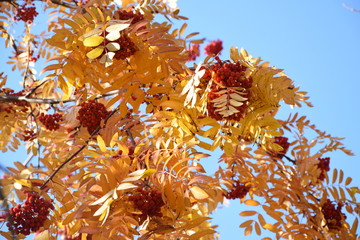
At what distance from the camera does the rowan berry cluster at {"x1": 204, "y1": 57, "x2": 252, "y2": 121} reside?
174 centimetres

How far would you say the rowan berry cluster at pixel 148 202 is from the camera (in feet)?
5.61

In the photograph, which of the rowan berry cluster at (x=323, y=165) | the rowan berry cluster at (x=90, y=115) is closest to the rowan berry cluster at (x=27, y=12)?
the rowan berry cluster at (x=90, y=115)

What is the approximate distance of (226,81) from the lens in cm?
175

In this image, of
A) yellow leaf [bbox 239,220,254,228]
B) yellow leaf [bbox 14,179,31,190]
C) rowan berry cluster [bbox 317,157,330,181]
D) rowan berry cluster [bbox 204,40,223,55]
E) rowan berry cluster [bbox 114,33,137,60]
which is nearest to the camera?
rowan berry cluster [bbox 114,33,137,60]

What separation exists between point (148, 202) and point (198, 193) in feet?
0.70

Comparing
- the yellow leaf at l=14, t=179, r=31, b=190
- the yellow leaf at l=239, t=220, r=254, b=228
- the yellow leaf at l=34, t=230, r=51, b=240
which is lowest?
the yellow leaf at l=34, t=230, r=51, b=240

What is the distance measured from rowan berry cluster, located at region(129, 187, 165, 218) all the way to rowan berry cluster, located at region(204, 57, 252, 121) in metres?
0.41

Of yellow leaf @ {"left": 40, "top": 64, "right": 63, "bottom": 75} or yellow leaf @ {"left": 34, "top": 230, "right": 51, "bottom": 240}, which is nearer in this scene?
yellow leaf @ {"left": 40, "top": 64, "right": 63, "bottom": 75}

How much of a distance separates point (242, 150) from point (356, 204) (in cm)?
92

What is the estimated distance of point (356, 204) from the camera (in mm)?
3092

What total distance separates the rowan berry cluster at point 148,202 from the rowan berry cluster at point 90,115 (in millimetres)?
→ 932

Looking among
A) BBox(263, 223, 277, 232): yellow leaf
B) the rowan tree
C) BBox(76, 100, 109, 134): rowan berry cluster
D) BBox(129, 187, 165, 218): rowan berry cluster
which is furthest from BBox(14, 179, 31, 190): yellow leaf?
BBox(263, 223, 277, 232): yellow leaf

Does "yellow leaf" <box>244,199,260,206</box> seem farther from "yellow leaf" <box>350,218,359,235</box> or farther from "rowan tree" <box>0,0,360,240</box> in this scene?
"yellow leaf" <box>350,218,359,235</box>

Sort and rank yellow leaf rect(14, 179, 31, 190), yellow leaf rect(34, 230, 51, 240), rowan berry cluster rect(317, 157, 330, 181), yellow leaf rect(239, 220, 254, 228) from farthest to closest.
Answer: rowan berry cluster rect(317, 157, 330, 181) < yellow leaf rect(239, 220, 254, 228) < yellow leaf rect(34, 230, 51, 240) < yellow leaf rect(14, 179, 31, 190)
